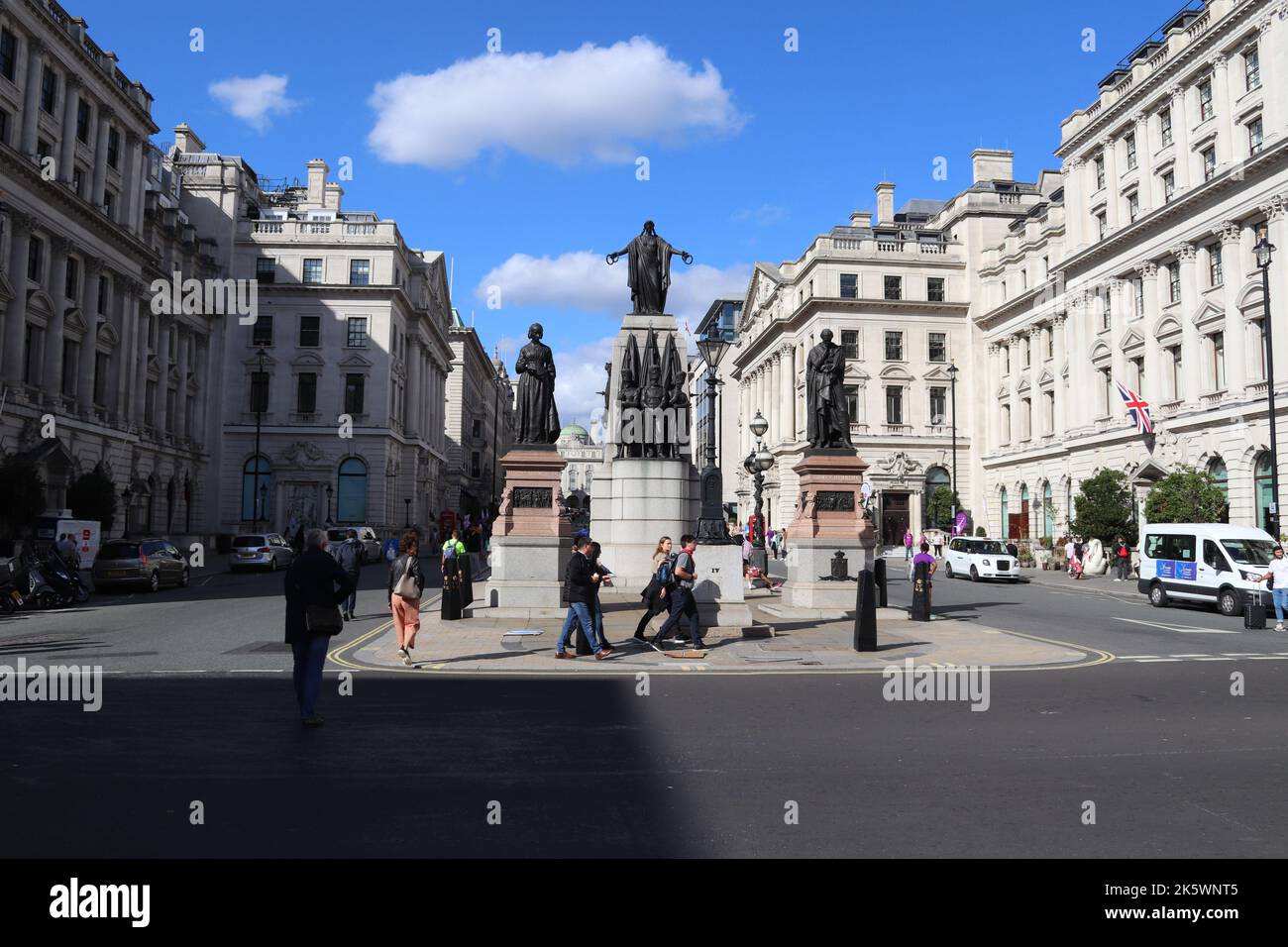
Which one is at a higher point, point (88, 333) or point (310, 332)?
point (310, 332)

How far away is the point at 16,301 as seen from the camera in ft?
116

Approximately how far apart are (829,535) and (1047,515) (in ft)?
122

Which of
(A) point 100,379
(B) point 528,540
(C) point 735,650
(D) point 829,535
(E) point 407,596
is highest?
(A) point 100,379

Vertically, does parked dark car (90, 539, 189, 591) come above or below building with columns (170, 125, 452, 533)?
below

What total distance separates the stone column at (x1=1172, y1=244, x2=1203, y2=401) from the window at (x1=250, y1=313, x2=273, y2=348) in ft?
166

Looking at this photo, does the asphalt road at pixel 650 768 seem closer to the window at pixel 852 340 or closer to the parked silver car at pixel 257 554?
the parked silver car at pixel 257 554

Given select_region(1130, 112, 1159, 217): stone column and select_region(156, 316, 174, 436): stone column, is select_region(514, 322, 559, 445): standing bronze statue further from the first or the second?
select_region(156, 316, 174, 436): stone column

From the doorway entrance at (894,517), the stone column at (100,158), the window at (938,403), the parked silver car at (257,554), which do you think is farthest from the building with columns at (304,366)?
the window at (938,403)

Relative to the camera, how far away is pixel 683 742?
7.99 m

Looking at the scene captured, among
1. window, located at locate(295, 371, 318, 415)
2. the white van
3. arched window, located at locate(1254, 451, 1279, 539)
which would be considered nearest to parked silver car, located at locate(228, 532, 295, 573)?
window, located at locate(295, 371, 318, 415)

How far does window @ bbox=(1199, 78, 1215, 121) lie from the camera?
126 ft

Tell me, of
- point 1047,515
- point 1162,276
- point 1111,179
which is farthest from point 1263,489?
point 1111,179

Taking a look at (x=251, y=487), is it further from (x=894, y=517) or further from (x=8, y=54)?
(x=894, y=517)

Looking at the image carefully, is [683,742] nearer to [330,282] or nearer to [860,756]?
[860,756]
